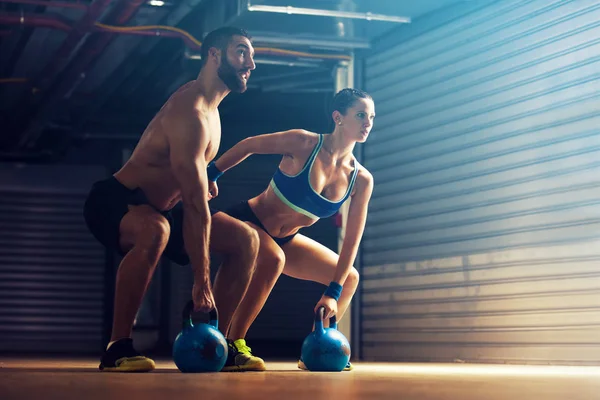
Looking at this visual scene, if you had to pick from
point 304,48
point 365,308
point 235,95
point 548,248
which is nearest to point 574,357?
point 548,248

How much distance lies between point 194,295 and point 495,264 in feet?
10.8

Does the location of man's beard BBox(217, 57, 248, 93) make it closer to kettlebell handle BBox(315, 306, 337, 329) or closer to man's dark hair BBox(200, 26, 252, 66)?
man's dark hair BBox(200, 26, 252, 66)

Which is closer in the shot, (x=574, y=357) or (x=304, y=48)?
(x=574, y=357)

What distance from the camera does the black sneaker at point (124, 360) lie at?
4.92 m

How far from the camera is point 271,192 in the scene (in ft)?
19.4

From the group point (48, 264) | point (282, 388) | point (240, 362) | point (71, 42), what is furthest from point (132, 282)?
point (48, 264)

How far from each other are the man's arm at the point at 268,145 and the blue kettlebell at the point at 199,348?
1.12 metres

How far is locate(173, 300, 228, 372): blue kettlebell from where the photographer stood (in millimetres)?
4867

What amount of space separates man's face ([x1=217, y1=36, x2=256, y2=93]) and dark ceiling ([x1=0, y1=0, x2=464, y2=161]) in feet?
8.21

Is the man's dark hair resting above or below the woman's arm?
above

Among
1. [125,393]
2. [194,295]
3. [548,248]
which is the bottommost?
[125,393]

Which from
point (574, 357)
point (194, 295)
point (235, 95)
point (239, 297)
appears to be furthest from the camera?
point (235, 95)

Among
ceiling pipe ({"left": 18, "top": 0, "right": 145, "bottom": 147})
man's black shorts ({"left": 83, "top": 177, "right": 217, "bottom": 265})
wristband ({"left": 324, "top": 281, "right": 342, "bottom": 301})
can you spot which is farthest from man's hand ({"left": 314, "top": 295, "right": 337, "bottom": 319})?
ceiling pipe ({"left": 18, "top": 0, "right": 145, "bottom": 147})

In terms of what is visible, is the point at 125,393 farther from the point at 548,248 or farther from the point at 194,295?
the point at 548,248
